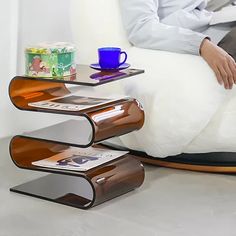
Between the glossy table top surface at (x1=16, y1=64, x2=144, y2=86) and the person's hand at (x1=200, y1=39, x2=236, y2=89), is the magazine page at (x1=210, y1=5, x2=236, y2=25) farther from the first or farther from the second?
the glossy table top surface at (x1=16, y1=64, x2=144, y2=86)

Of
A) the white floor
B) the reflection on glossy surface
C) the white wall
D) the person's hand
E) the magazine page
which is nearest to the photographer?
the white floor

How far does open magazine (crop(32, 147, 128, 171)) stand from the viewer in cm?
164

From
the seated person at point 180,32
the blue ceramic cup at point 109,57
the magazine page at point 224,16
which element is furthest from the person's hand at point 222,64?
the blue ceramic cup at point 109,57

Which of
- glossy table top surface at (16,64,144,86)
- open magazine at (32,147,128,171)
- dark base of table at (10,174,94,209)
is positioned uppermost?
glossy table top surface at (16,64,144,86)

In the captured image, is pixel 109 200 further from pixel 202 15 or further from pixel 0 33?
pixel 0 33

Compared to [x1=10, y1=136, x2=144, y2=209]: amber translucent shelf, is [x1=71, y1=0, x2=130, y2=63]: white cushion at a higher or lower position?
higher

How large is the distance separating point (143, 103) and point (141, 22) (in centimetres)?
26

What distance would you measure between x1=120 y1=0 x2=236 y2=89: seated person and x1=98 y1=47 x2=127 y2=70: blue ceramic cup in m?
0.22

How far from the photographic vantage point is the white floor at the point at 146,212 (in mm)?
1485

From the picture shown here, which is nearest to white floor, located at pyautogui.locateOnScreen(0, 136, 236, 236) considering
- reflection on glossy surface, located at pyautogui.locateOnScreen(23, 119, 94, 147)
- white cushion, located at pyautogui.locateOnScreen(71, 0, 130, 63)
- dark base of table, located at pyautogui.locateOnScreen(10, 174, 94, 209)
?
dark base of table, located at pyautogui.locateOnScreen(10, 174, 94, 209)

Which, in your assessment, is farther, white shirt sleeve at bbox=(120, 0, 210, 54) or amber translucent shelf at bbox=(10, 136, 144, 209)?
white shirt sleeve at bbox=(120, 0, 210, 54)

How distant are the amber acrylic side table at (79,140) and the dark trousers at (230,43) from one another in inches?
12.3

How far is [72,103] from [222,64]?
47cm

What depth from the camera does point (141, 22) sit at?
1.85 metres
